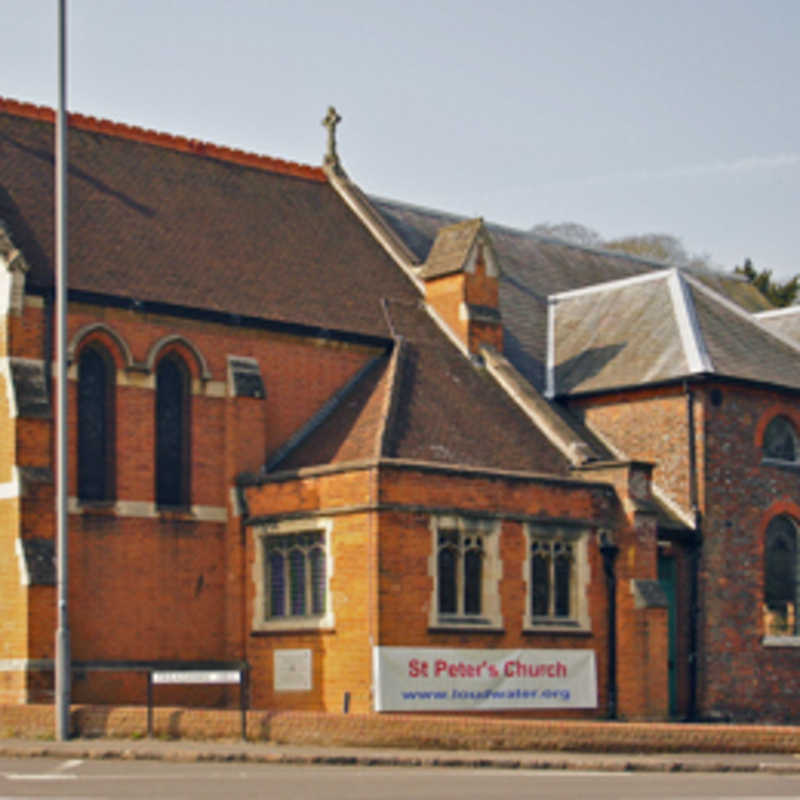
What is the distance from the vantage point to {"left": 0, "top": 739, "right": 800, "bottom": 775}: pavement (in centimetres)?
2002

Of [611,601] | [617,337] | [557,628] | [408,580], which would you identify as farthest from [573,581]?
[617,337]

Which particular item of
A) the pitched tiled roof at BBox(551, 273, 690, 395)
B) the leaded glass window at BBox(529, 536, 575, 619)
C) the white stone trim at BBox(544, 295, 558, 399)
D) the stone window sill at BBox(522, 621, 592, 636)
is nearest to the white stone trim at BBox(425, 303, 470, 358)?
the white stone trim at BBox(544, 295, 558, 399)

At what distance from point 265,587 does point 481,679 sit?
4.28 m

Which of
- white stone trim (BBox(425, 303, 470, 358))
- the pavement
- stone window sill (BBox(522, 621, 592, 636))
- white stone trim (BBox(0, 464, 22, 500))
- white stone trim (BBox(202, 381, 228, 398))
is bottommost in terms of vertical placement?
the pavement

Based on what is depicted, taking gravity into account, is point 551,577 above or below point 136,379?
below

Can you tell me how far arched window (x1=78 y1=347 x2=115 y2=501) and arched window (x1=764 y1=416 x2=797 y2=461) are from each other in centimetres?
1339

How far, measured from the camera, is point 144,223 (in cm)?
3072

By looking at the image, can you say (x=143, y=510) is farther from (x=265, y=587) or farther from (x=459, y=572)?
(x=459, y=572)

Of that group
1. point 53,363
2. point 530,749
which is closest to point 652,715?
point 530,749

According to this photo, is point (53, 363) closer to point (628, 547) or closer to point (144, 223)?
point (144, 223)

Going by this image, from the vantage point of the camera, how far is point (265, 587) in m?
28.5

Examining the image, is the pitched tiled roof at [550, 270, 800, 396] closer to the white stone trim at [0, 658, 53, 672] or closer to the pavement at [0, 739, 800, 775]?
the pavement at [0, 739, 800, 775]

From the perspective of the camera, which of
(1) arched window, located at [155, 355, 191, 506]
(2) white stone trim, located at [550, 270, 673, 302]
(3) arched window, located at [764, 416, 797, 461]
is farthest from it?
(2) white stone trim, located at [550, 270, 673, 302]

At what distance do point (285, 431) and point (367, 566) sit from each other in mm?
4833
